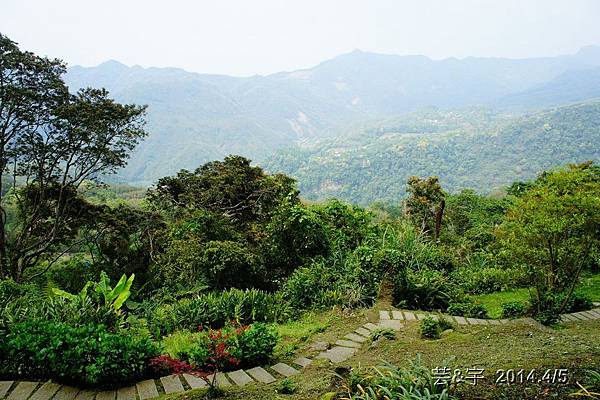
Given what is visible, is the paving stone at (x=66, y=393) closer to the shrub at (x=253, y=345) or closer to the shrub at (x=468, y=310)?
the shrub at (x=253, y=345)

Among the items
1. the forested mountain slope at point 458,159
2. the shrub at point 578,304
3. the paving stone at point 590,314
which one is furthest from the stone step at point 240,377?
the forested mountain slope at point 458,159

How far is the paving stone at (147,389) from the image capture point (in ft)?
10.4

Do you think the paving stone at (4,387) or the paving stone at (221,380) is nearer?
the paving stone at (4,387)

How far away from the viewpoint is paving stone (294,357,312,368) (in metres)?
3.99

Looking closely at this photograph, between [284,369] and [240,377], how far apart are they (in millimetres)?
470

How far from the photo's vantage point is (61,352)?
3264 mm

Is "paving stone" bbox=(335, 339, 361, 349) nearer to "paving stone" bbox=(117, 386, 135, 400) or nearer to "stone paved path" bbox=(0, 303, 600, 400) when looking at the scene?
"stone paved path" bbox=(0, 303, 600, 400)

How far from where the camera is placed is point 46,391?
3.13m

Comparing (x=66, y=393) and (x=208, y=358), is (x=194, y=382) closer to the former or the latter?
(x=208, y=358)

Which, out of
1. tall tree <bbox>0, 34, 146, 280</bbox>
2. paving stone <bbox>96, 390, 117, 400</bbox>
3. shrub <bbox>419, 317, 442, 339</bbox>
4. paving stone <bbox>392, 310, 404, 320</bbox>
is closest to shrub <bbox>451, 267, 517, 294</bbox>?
paving stone <bbox>392, 310, 404, 320</bbox>

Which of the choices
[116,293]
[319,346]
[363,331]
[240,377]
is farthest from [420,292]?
[116,293]

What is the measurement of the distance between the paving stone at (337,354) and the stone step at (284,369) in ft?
1.57

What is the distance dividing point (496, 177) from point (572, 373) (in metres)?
81.3

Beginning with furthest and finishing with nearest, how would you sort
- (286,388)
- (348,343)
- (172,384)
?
(348,343)
(172,384)
(286,388)
